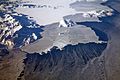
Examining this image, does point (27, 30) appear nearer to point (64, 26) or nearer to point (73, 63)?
point (64, 26)

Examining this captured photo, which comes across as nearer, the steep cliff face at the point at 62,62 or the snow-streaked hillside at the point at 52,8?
the steep cliff face at the point at 62,62

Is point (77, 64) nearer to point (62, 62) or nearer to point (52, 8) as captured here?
point (62, 62)

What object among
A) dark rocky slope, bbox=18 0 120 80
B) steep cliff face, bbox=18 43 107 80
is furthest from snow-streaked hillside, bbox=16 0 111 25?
dark rocky slope, bbox=18 0 120 80

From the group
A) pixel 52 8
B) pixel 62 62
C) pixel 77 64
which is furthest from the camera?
pixel 52 8

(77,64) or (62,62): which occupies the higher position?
(62,62)

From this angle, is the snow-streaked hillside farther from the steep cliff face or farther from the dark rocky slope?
the dark rocky slope

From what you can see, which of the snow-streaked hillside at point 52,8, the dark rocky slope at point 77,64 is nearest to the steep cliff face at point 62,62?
the dark rocky slope at point 77,64

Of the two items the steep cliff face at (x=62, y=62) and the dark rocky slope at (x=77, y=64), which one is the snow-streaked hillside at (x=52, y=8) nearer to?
the steep cliff face at (x=62, y=62)

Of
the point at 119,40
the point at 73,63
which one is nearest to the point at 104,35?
the point at 119,40

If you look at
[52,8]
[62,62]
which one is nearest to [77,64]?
[62,62]
